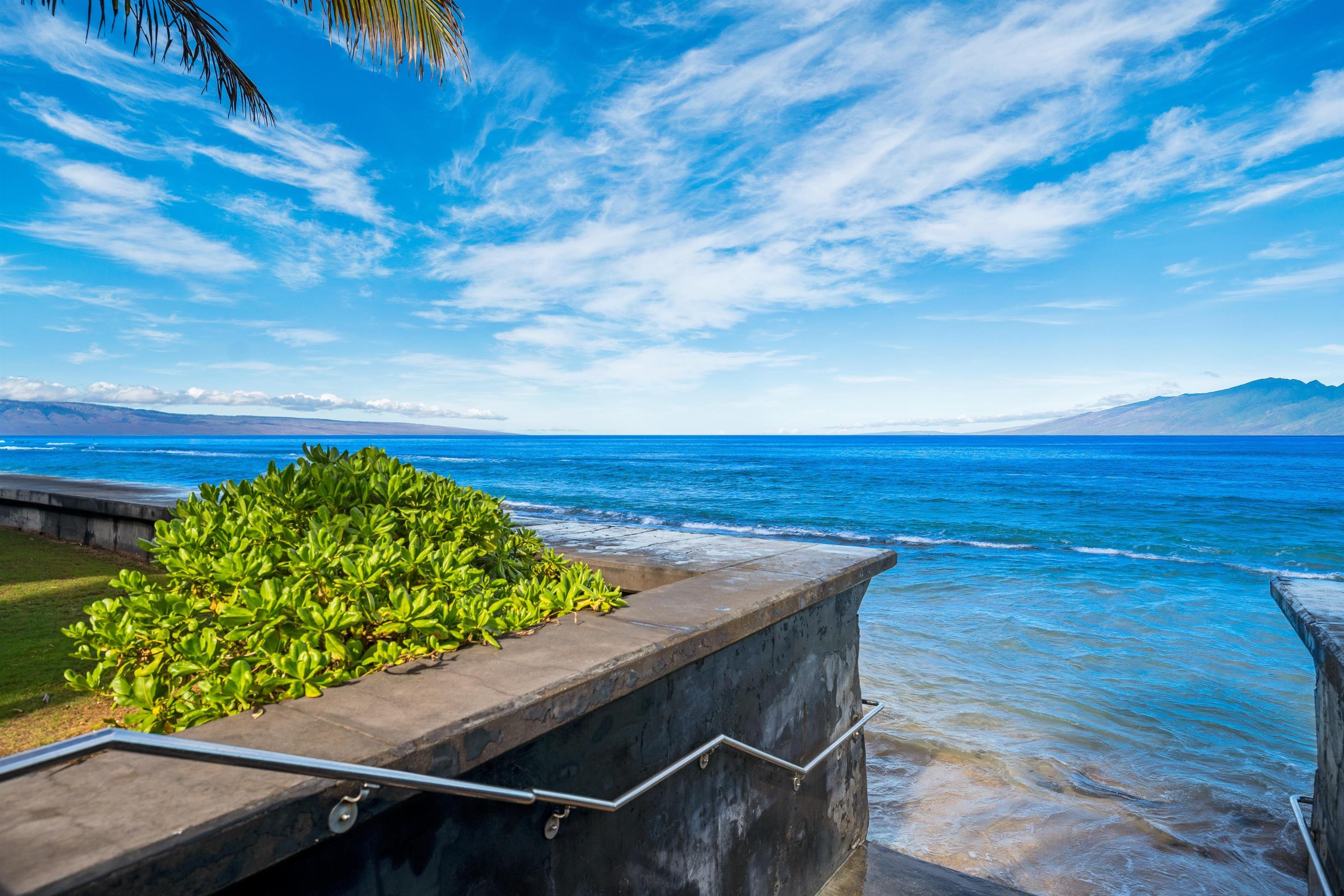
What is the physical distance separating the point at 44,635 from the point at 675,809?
349 centimetres

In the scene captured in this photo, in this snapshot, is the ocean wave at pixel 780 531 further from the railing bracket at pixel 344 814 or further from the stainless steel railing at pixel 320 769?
the railing bracket at pixel 344 814

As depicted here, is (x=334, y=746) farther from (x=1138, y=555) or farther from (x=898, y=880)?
(x=1138, y=555)

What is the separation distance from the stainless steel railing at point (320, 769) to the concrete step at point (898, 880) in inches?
77.7

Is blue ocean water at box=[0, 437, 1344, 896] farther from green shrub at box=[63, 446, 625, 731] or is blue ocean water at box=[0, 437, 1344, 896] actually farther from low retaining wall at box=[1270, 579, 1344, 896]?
green shrub at box=[63, 446, 625, 731]

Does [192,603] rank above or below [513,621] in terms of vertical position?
above

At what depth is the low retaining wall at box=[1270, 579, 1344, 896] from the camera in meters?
2.85

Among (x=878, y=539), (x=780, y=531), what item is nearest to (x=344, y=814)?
(x=878, y=539)

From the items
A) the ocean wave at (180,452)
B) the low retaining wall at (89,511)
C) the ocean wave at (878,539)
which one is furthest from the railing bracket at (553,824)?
the ocean wave at (180,452)

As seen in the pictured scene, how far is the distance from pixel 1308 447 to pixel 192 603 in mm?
138188

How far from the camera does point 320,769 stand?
1.27 meters

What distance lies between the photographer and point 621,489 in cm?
3788

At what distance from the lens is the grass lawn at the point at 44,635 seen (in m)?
2.57

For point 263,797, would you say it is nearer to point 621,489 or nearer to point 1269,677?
point 1269,677

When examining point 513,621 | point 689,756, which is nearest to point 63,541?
point 513,621
